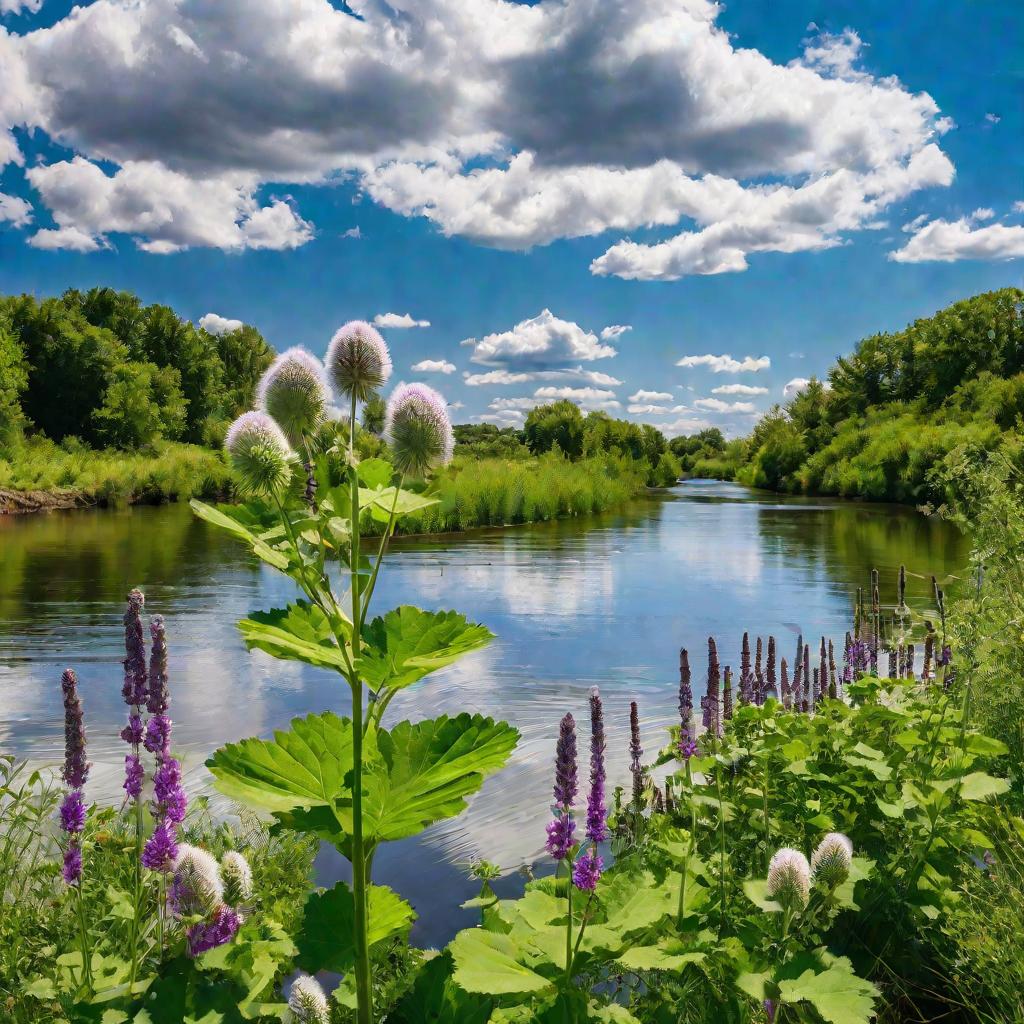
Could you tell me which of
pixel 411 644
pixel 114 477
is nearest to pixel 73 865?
pixel 411 644

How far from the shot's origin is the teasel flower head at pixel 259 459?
1.73 meters

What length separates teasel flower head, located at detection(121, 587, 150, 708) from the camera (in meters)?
2.17

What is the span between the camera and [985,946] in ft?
7.63

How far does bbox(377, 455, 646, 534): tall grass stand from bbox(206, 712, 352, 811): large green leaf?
18520 millimetres

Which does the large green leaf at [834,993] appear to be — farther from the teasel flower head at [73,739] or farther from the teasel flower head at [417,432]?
the teasel flower head at [73,739]

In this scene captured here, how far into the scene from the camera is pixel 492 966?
1805 mm

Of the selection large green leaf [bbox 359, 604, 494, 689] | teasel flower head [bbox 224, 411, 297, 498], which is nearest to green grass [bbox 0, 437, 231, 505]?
teasel flower head [bbox 224, 411, 297, 498]

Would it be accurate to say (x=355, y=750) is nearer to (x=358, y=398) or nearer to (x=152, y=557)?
(x=358, y=398)

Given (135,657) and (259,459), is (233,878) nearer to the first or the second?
(135,657)

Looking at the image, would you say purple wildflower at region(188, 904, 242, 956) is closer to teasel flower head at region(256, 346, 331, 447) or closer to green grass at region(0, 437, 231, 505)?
teasel flower head at region(256, 346, 331, 447)

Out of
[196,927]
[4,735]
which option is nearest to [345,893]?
[196,927]

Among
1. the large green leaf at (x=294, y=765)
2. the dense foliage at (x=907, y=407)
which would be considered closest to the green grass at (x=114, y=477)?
the dense foliage at (x=907, y=407)

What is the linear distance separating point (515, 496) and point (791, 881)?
2488cm

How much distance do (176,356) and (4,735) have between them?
56.7 metres
